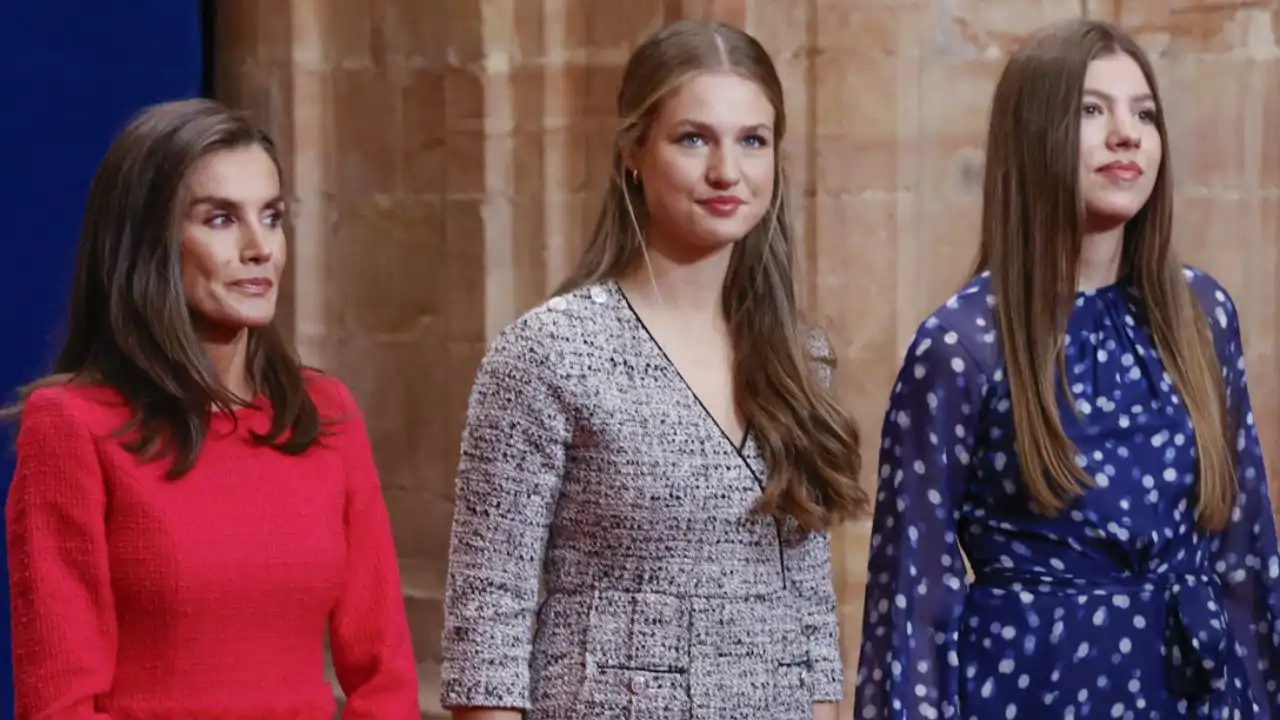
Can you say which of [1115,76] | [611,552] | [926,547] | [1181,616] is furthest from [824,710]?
[1115,76]

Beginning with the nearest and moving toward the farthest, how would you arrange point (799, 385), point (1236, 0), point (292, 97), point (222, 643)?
1. point (222, 643)
2. point (799, 385)
3. point (1236, 0)
4. point (292, 97)

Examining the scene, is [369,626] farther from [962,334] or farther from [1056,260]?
[1056,260]

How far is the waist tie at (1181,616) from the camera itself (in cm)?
257

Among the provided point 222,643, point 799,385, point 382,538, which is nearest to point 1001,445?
point 799,385

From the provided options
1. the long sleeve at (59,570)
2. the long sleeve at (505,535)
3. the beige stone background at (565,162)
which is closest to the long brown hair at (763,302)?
the long sleeve at (505,535)

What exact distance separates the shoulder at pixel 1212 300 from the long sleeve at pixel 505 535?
92 centimetres

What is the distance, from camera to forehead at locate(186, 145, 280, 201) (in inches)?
100.0

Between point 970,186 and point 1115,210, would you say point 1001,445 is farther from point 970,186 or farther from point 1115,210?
point 970,186

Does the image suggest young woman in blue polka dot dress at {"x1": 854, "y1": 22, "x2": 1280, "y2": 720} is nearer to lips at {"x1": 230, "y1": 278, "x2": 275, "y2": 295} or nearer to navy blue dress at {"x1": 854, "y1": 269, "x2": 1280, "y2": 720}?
navy blue dress at {"x1": 854, "y1": 269, "x2": 1280, "y2": 720}

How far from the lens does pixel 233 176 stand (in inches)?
100

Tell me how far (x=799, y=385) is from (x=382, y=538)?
59 centimetres

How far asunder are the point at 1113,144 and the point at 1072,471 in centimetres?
45

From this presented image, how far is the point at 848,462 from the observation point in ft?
8.66

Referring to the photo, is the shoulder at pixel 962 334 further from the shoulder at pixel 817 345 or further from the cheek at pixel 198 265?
the cheek at pixel 198 265
